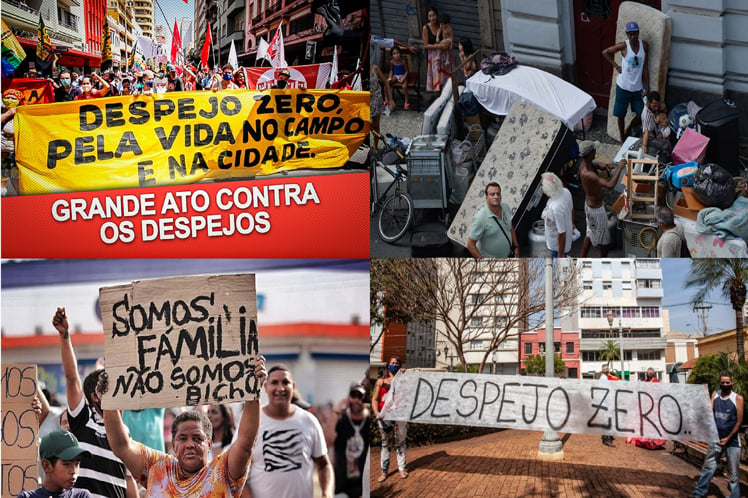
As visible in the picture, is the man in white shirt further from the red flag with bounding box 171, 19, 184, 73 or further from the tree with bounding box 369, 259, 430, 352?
the red flag with bounding box 171, 19, 184, 73

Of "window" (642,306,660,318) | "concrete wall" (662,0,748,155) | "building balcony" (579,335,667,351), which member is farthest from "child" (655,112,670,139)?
"building balcony" (579,335,667,351)

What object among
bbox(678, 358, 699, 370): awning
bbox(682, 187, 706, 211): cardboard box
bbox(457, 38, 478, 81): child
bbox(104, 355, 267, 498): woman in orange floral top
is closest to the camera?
bbox(104, 355, 267, 498): woman in orange floral top

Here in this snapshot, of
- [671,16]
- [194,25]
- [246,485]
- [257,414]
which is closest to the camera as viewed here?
[257,414]

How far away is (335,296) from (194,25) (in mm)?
3689

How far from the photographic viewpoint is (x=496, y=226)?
9.97m

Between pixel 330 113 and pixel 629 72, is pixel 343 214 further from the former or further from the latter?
pixel 629 72

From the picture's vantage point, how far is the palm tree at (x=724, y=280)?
953 centimetres

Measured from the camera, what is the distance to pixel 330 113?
1034 centimetres

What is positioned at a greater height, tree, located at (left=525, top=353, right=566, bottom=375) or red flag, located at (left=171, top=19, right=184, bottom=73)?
red flag, located at (left=171, top=19, right=184, bottom=73)

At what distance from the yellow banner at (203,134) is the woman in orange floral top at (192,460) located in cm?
308

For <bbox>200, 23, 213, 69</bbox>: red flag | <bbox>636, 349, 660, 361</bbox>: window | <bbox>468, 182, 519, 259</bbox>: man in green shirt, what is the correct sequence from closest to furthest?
1. <bbox>636, 349, 660, 361</bbox>: window
2. <bbox>468, 182, 519, 259</bbox>: man in green shirt
3. <bbox>200, 23, 213, 69</bbox>: red flag

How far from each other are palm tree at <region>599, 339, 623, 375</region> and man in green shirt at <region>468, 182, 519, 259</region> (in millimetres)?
1279

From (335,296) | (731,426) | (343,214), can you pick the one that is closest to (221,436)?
(335,296)

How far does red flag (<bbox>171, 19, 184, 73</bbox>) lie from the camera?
10.9 m
